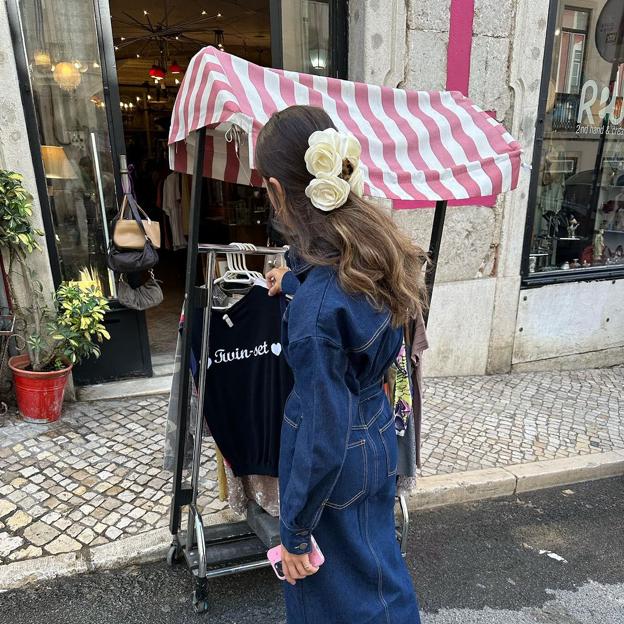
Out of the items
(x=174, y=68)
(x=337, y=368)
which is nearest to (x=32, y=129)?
(x=337, y=368)

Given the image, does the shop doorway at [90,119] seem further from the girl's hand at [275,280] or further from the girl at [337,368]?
the girl at [337,368]

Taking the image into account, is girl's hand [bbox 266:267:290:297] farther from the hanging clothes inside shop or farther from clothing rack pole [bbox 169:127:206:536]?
the hanging clothes inside shop

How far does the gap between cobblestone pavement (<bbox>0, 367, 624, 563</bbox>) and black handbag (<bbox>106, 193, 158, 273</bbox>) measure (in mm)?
1175

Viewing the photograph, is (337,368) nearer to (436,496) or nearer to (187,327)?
(187,327)

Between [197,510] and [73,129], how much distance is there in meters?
3.34

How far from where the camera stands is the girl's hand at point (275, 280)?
82.6 inches

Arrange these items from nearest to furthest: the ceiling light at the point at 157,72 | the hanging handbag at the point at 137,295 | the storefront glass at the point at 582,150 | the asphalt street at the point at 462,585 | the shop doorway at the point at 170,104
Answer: the asphalt street at the point at 462,585
the hanging handbag at the point at 137,295
the storefront glass at the point at 582,150
the shop doorway at the point at 170,104
the ceiling light at the point at 157,72

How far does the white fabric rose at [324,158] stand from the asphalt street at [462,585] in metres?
2.14

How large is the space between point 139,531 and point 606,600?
2521mm

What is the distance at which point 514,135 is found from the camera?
5.00m

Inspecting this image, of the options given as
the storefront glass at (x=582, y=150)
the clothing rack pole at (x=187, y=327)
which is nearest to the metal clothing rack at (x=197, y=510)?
the clothing rack pole at (x=187, y=327)

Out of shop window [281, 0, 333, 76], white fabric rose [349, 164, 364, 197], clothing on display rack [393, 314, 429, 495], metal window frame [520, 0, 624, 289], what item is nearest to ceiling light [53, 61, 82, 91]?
shop window [281, 0, 333, 76]

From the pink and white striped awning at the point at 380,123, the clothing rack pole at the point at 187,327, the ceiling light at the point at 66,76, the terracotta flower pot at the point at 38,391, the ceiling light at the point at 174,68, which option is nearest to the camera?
A: the pink and white striped awning at the point at 380,123

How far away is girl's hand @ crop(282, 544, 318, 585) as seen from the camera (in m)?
1.52
